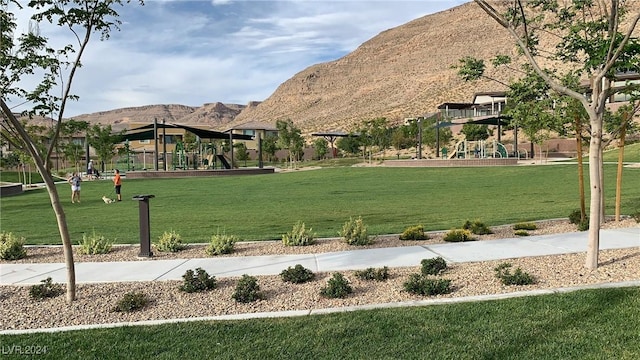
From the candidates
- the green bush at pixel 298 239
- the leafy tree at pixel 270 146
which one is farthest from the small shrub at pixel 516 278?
the leafy tree at pixel 270 146

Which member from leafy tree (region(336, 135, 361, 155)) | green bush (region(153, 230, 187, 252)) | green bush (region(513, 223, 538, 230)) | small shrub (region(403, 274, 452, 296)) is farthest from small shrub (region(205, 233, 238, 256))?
leafy tree (region(336, 135, 361, 155))

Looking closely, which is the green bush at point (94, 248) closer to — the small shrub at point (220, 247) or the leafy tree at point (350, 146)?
the small shrub at point (220, 247)

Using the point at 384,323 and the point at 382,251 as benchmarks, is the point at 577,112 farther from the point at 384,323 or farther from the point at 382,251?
the point at 384,323

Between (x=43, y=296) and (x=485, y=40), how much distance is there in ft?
456

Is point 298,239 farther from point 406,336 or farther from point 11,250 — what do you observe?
point 11,250

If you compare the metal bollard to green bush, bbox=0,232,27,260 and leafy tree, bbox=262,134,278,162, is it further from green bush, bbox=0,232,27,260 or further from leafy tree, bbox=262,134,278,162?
leafy tree, bbox=262,134,278,162

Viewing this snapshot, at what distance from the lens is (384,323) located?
4.73m

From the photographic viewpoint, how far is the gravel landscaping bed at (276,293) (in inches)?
211

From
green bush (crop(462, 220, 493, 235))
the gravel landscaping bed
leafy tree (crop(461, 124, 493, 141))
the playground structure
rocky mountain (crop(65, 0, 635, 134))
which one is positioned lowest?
the gravel landscaping bed

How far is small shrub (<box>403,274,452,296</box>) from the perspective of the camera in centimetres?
561

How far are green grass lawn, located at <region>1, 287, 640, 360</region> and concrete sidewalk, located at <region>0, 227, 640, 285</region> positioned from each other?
84.1 inches

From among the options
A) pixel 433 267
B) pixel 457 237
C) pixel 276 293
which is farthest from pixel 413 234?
pixel 276 293

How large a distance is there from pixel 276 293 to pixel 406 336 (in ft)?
6.57

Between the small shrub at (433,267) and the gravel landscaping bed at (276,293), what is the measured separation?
4.4 inches
